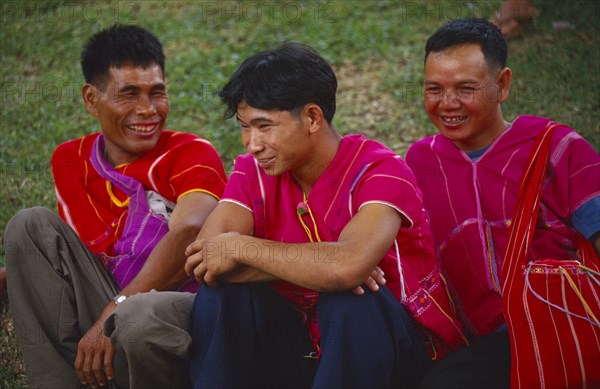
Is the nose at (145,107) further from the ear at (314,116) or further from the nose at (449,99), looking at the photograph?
the nose at (449,99)

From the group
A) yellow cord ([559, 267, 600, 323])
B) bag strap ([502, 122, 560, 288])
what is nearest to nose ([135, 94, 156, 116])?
bag strap ([502, 122, 560, 288])

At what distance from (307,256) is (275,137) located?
499 mm

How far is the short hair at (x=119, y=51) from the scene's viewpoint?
365 centimetres

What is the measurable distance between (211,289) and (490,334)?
105 centimetres

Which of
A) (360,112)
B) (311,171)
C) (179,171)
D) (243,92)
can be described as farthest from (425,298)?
(360,112)

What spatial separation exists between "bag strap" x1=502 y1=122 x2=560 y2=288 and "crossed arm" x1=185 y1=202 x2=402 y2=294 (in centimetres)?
41

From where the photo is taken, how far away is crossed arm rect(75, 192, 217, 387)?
117 inches

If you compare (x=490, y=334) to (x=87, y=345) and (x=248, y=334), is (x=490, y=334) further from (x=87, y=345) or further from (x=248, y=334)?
(x=87, y=345)

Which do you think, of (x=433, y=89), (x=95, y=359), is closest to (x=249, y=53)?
(x=433, y=89)

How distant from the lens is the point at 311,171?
2.95 metres

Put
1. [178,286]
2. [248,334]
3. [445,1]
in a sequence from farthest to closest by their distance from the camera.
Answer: [445,1], [178,286], [248,334]

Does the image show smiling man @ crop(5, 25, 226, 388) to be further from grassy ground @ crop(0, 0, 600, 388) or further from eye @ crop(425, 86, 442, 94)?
grassy ground @ crop(0, 0, 600, 388)

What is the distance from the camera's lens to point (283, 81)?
9.20ft

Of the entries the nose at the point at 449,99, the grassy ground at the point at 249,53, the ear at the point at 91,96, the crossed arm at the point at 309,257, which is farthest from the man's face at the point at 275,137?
the grassy ground at the point at 249,53
